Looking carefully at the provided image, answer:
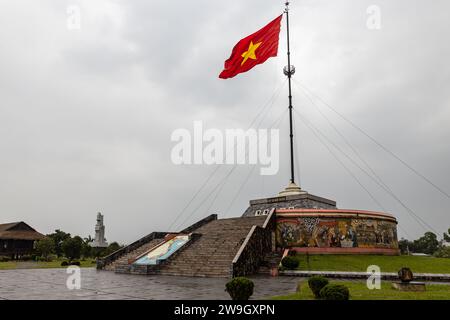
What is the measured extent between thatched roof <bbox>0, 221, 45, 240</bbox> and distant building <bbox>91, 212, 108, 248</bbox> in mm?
7821

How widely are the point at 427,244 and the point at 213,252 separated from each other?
212 feet

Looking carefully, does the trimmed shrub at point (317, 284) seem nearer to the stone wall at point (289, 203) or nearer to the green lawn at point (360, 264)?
the green lawn at point (360, 264)

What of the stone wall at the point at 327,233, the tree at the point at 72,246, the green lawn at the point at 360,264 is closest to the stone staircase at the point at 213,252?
the stone wall at the point at 327,233

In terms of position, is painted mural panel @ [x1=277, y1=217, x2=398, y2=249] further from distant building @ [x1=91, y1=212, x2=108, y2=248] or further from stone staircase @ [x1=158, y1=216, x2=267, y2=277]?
distant building @ [x1=91, y1=212, x2=108, y2=248]

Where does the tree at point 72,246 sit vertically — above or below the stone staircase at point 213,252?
below

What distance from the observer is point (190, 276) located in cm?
1992

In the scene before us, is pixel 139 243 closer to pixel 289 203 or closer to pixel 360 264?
pixel 289 203

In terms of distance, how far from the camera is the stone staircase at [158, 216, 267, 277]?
20438mm

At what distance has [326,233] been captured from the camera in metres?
25.6

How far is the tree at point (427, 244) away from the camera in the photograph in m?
69.8

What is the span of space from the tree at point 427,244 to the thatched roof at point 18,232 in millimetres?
69759

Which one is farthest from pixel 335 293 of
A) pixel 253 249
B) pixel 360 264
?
pixel 360 264
